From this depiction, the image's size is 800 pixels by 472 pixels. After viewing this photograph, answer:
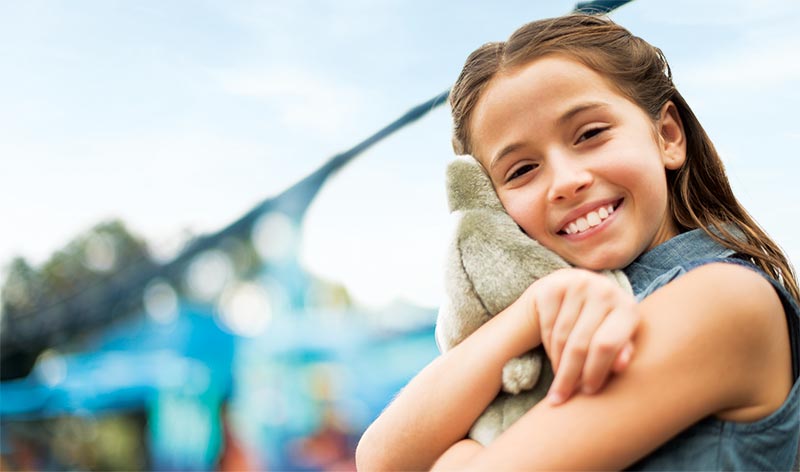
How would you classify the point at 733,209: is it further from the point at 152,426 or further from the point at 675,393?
the point at 152,426

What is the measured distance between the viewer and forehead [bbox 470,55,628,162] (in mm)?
757

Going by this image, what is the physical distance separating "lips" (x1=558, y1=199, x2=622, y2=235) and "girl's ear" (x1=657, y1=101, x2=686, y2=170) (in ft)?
0.45

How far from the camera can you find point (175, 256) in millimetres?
6199

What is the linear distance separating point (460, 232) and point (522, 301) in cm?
13

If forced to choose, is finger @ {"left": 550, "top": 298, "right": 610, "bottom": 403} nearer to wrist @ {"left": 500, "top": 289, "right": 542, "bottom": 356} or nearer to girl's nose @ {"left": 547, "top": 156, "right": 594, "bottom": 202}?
wrist @ {"left": 500, "top": 289, "right": 542, "bottom": 356}

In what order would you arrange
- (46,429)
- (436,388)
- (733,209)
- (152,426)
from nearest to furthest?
1. (436,388)
2. (733,209)
3. (152,426)
4. (46,429)

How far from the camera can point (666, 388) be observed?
57 centimetres

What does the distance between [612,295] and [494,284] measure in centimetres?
15

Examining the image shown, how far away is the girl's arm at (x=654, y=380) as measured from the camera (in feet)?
1.86

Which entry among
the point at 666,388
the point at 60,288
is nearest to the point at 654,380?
the point at 666,388

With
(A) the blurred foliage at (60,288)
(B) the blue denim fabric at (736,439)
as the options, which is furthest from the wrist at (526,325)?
(A) the blurred foliage at (60,288)

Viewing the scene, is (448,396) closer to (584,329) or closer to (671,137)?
(584,329)

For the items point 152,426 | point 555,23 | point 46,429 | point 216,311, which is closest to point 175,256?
point 216,311

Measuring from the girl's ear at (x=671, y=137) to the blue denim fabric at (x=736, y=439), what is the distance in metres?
0.15
